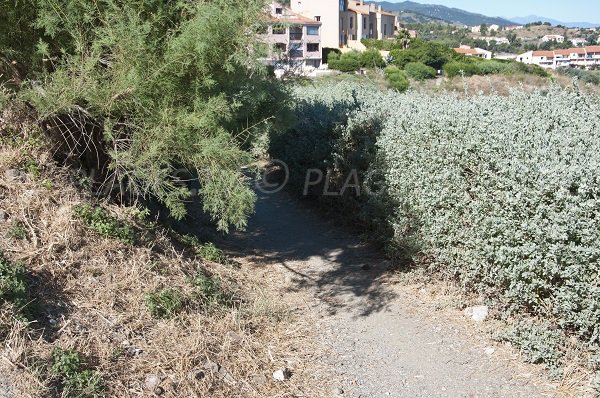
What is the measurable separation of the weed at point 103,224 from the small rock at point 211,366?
1.76 m

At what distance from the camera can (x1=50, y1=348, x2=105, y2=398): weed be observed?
12.2 feet

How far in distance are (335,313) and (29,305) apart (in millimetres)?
2923

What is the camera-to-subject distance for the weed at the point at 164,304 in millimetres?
4809

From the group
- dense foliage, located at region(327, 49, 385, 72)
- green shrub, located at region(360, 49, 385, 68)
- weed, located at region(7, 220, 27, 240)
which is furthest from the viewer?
dense foliage, located at region(327, 49, 385, 72)

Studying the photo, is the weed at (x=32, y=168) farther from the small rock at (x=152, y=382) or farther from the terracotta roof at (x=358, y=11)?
the terracotta roof at (x=358, y=11)

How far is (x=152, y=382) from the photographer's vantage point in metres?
4.07

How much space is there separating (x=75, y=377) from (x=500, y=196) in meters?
3.60

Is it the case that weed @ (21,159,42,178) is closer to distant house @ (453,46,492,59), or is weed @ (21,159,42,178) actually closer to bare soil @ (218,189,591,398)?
bare soil @ (218,189,591,398)

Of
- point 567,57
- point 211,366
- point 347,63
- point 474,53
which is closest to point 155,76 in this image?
point 211,366

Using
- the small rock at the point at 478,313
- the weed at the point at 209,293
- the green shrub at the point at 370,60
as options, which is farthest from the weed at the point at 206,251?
the green shrub at the point at 370,60

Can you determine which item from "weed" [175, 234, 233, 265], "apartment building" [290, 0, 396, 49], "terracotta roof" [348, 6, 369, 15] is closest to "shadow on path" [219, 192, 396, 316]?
"weed" [175, 234, 233, 265]

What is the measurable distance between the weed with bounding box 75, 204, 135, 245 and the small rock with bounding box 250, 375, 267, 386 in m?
2.03

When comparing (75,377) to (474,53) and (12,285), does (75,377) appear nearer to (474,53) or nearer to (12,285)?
(12,285)

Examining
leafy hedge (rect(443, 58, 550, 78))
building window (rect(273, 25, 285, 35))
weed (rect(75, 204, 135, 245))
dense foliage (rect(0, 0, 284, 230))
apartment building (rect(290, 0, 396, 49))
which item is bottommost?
weed (rect(75, 204, 135, 245))
